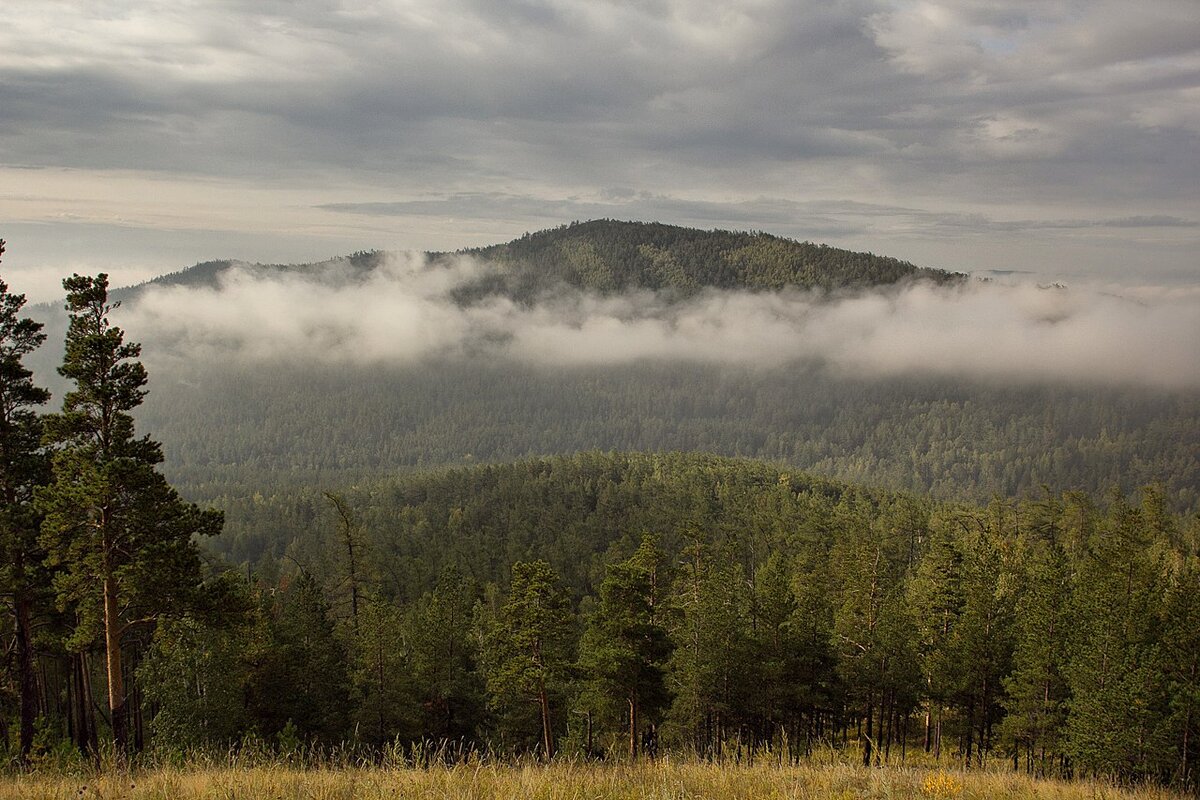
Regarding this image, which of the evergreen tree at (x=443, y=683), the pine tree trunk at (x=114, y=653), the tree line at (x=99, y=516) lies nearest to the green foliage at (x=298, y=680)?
the evergreen tree at (x=443, y=683)

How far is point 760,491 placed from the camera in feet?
419

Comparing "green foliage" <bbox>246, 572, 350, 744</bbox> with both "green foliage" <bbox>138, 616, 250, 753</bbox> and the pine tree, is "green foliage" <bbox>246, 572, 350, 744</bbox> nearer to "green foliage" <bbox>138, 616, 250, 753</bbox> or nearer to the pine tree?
"green foliage" <bbox>138, 616, 250, 753</bbox>

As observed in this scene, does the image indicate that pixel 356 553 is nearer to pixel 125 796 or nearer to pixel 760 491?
pixel 125 796

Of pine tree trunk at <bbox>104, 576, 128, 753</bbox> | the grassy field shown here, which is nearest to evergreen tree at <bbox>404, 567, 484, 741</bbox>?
pine tree trunk at <bbox>104, 576, 128, 753</bbox>

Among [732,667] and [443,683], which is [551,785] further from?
[443,683]

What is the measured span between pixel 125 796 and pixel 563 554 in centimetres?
8691

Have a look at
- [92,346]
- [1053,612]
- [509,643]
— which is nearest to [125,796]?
[92,346]

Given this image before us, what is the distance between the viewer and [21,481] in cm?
1622

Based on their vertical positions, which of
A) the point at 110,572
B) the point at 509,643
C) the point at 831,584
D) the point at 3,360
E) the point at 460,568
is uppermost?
the point at 3,360

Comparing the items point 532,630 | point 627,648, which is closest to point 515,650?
point 532,630

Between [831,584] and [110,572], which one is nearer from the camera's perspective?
[110,572]

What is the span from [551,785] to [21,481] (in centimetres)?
1584

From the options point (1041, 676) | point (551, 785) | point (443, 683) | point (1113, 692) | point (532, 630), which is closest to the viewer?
point (551, 785)

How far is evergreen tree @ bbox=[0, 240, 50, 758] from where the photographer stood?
15.4 m
